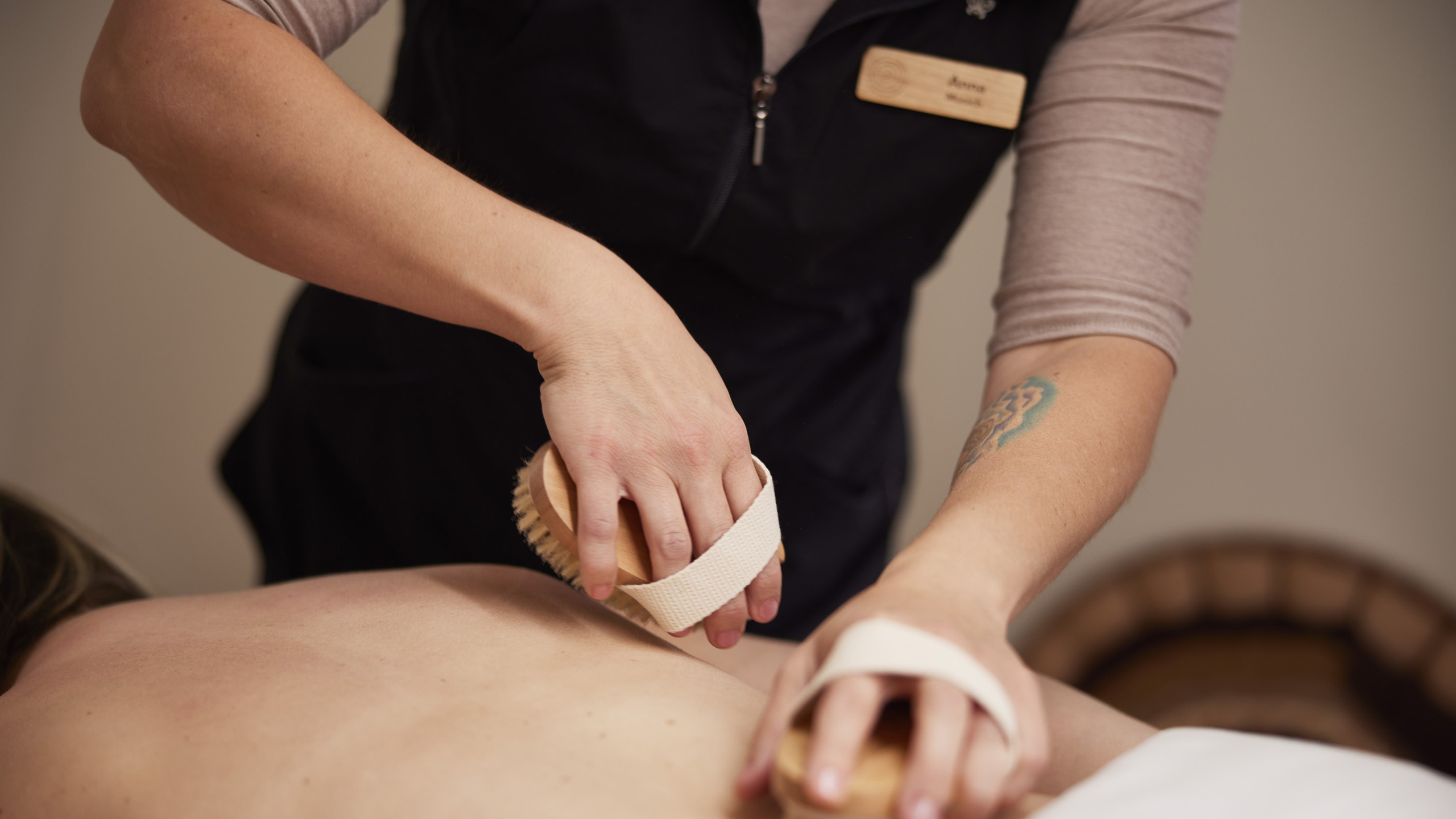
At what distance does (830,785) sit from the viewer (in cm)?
35

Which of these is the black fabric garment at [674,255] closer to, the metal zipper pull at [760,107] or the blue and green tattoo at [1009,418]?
the metal zipper pull at [760,107]

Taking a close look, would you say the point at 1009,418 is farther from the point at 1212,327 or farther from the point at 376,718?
the point at 1212,327

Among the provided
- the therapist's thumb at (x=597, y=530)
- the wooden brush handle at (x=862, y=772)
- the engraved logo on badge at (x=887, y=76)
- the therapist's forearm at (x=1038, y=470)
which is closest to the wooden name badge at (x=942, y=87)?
the engraved logo on badge at (x=887, y=76)

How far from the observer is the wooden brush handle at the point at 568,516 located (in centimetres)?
51

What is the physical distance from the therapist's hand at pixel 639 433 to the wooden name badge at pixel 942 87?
0.32 m

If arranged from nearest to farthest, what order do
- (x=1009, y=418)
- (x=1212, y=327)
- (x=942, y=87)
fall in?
(x=1009, y=418) < (x=942, y=87) < (x=1212, y=327)

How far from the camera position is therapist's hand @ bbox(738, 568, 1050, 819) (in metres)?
0.36

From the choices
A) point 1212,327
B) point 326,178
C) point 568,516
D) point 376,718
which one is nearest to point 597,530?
point 568,516

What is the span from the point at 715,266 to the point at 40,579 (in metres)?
0.62

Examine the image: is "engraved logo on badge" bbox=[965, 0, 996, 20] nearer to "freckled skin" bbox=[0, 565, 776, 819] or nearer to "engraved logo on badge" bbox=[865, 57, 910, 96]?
"engraved logo on badge" bbox=[865, 57, 910, 96]

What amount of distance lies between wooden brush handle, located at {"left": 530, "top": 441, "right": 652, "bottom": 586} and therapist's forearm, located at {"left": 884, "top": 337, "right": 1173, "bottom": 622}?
151 millimetres

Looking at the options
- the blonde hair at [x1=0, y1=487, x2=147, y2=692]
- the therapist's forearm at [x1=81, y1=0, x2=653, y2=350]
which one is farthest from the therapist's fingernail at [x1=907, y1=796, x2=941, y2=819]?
the blonde hair at [x1=0, y1=487, x2=147, y2=692]

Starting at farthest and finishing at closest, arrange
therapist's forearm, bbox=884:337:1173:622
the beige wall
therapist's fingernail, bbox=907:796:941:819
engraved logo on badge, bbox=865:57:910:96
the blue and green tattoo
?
the beige wall → engraved logo on badge, bbox=865:57:910:96 → the blue and green tattoo → therapist's forearm, bbox=884:337:1173:622 → therapist's fingernail, bbox=907:796:941:819

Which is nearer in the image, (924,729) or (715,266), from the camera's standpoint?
(924,729)
